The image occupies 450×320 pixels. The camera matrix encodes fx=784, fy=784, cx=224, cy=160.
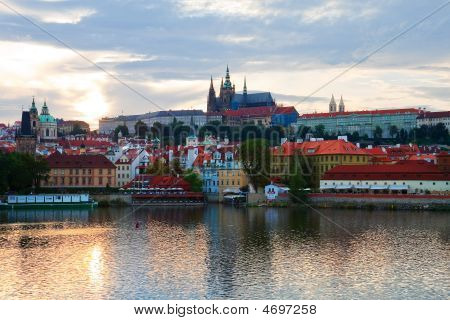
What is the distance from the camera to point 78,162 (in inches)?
2281

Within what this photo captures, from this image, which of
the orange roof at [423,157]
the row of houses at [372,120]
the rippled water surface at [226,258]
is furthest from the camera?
the row of houses at [372,120]

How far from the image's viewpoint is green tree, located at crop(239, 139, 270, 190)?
175ft

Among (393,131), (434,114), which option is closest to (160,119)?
(393,131)

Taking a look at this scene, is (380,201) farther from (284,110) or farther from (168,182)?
(284,110)

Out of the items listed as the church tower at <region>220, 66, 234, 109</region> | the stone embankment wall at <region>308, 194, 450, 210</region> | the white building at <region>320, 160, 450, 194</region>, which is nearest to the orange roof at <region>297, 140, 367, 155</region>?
the white building at <region>320, 160, 450, 194</region>

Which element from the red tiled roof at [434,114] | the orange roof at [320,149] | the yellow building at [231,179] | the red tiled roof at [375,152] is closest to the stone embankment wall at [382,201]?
the yellow building at [231,179]

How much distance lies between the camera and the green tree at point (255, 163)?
53312 mm

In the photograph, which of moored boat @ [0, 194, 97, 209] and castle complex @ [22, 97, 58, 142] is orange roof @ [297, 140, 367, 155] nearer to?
moored boat @ [0, 194, 97, 209]

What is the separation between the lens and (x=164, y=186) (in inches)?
2053

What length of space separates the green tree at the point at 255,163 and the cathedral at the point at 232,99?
282 ft

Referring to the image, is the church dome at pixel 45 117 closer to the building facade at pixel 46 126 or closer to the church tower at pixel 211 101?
the building facade at pixel 46 126

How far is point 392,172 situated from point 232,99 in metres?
99.9
